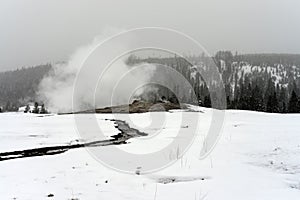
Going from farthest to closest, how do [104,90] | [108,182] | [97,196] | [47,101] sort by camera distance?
[47,101], [104,90], [108,182], [97,196]

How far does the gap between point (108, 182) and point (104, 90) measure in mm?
129939

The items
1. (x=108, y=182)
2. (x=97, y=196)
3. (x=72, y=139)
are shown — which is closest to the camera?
(x=97, y=196)

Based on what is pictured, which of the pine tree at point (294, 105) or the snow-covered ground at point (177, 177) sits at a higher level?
the pine tree at point (294, 105)

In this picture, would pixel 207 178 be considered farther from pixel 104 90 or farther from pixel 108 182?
pixel 104 90

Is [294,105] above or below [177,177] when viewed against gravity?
above

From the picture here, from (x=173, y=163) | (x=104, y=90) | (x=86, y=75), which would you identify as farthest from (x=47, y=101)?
(x=173, y=163)

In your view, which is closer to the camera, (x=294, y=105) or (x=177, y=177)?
(x=177, y=177)

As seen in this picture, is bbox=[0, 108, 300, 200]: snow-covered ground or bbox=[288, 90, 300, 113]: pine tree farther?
bbox=[288, 90, 300, 113]: pine tree

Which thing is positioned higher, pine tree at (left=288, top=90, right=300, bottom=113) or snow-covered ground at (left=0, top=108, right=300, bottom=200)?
pine tree at (left=288, top=90, right=300, bottom=113)

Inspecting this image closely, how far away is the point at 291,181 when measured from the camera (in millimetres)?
10320

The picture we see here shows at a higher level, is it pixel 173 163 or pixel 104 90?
pixel 104 90

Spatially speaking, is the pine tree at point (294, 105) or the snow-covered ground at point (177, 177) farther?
the pine tree at point (294, 105)

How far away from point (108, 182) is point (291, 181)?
222 inches

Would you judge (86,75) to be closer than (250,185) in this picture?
No
